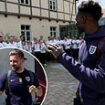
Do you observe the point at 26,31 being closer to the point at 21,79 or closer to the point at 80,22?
the point at 21,79

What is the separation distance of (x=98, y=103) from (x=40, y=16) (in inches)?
1018

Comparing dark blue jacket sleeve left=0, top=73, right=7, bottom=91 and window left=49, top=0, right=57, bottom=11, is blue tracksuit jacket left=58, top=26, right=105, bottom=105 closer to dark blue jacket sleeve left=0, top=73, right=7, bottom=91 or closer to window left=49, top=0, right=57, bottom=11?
dark blue jacket sleeve left=0, top=73, right=7, bottom=91

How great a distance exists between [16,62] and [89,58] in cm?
68

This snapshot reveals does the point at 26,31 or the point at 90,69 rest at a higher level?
the point at 90,69

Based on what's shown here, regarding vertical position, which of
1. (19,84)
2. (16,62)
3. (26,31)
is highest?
(16,62)

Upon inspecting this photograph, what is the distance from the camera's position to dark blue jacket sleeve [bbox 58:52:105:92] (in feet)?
6.95

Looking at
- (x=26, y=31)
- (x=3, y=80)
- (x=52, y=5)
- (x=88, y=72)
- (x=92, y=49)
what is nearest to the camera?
(x=88, y=72)

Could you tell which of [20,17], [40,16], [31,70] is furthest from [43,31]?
[31,70]

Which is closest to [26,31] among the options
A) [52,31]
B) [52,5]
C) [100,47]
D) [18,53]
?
[52,31]

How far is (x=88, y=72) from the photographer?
7.04 feet

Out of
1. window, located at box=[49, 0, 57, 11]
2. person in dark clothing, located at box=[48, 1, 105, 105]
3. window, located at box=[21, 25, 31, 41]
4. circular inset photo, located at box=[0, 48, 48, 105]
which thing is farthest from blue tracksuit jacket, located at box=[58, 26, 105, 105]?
window, located at box=[49, 0, 57, 11]

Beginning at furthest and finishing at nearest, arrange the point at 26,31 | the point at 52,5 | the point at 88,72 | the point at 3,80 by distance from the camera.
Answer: the point at 52,5, the point at 26,31, the point at 3,80, the point at 88,72

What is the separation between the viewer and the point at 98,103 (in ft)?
7.71

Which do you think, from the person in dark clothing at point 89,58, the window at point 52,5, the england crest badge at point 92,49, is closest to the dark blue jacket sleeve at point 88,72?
the person in dark clothing at point 89,58
